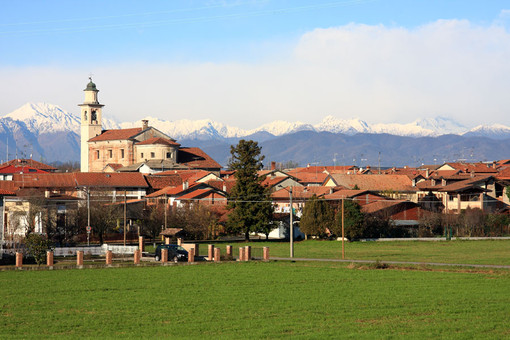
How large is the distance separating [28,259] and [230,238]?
2849cm

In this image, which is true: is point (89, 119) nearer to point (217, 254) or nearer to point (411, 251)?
point (411, 251)

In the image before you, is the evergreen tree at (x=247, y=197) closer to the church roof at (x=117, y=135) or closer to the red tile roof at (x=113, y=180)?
the red tile roof at (x=113, y=180)

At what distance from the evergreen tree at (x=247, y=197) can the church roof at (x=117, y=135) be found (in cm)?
7319

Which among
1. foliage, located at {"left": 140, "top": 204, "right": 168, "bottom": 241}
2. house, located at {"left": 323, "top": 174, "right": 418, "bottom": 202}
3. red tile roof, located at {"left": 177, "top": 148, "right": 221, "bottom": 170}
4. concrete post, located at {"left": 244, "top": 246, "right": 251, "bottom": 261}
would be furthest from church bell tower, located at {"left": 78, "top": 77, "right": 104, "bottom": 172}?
concrete post, located at {"left": 244, "top": 246, "right": 251, "bottom": 261}

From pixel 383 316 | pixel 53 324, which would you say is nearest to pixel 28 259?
pixel 53 324

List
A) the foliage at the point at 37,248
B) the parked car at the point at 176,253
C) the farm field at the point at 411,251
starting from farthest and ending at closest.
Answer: the parked car at the point at 176,253
the farm field at the point at 411,251
the foliage at the point at 37,248

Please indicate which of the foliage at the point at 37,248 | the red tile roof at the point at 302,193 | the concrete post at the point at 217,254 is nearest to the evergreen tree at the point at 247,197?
the red tile roof at the point at 302,193

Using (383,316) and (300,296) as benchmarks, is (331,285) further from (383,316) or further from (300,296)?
(383,316)

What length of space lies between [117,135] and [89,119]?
10.6m

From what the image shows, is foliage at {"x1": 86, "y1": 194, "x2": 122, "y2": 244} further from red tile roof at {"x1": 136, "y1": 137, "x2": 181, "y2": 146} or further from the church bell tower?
the church bell tower

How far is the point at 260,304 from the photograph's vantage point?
24078 millimetres

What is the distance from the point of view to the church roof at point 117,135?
465ft

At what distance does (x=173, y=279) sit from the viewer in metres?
32.9

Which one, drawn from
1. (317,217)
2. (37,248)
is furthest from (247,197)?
(37,248)
